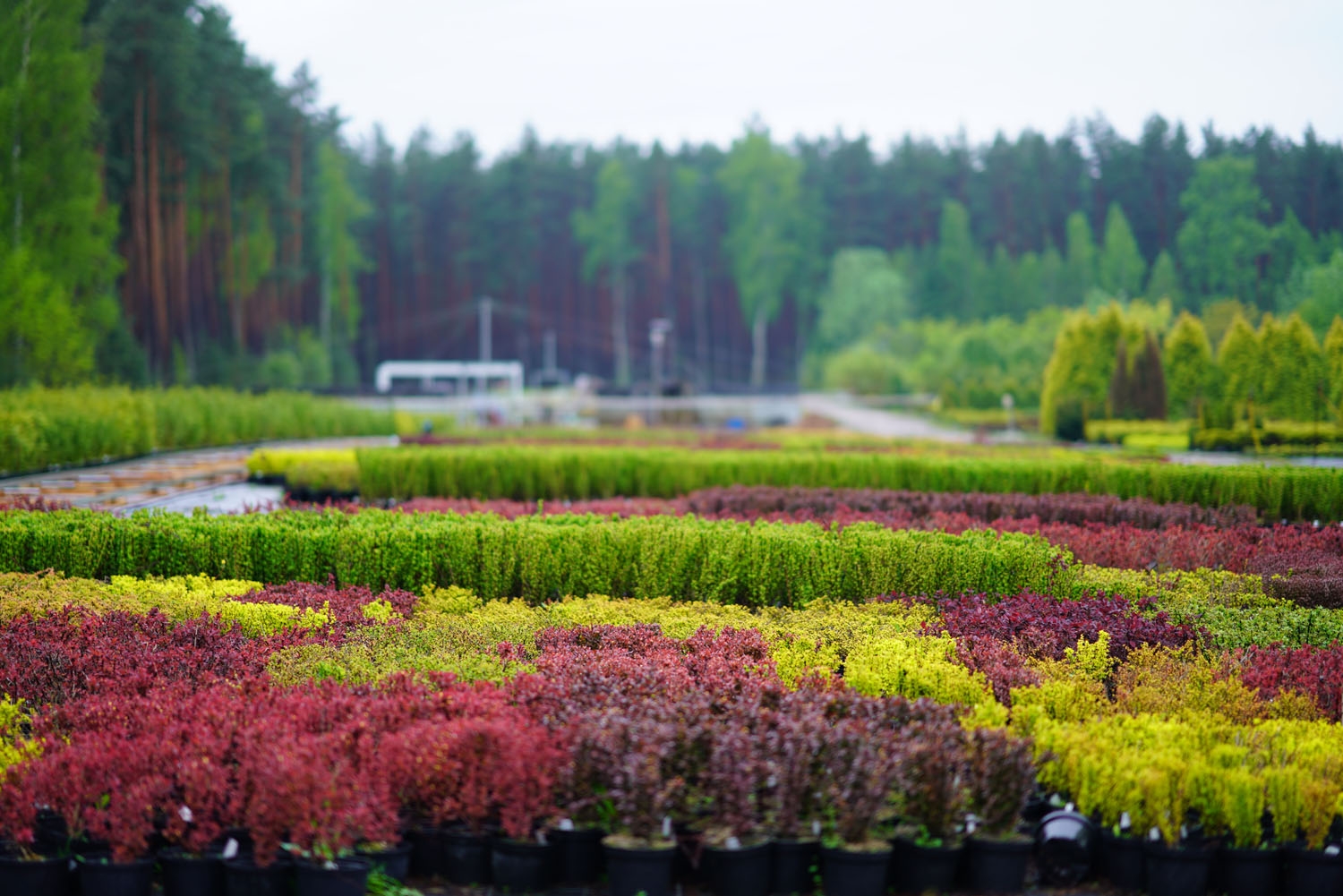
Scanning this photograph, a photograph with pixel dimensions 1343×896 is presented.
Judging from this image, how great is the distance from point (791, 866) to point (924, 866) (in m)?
0.50

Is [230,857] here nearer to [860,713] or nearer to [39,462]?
[860,713]

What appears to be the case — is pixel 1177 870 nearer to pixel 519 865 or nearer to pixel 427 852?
pixel 519 865

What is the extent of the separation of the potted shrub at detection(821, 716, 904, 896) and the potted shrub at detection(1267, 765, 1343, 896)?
141 cm

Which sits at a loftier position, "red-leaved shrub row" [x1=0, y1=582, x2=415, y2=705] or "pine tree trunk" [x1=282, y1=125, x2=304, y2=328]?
"pine tree trunk" [x1=282, y1=125, x2=304, y2=328]

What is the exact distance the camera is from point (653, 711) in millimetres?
4551

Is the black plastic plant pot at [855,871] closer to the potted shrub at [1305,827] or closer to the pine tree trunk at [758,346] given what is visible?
the potted shrub at [1305,827]

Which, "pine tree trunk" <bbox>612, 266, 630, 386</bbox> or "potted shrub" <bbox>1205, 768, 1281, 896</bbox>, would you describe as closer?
"potted shrub" <bbox>1205, 768, 1281, 896</bbox>

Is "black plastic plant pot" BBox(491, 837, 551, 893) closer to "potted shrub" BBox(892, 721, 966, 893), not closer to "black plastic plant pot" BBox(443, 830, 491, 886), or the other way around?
"black plastic plant pot" BBox(443, 830, 491, 886)

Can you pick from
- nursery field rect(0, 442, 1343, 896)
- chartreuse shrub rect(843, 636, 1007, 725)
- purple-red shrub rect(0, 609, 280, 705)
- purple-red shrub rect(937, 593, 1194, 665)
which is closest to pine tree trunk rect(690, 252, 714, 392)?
nursery field rect(0, 442, 1343, 896)

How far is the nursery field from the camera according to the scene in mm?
4020

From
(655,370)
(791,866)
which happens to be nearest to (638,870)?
(791,866)

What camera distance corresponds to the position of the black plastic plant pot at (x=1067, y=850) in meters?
4.20

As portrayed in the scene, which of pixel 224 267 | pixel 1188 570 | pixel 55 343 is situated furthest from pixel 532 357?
pixel 1188 570

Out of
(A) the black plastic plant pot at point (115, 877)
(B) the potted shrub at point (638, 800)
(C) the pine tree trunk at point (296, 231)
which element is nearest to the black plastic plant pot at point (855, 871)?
(B) the potted shrub at point (638, 800)
